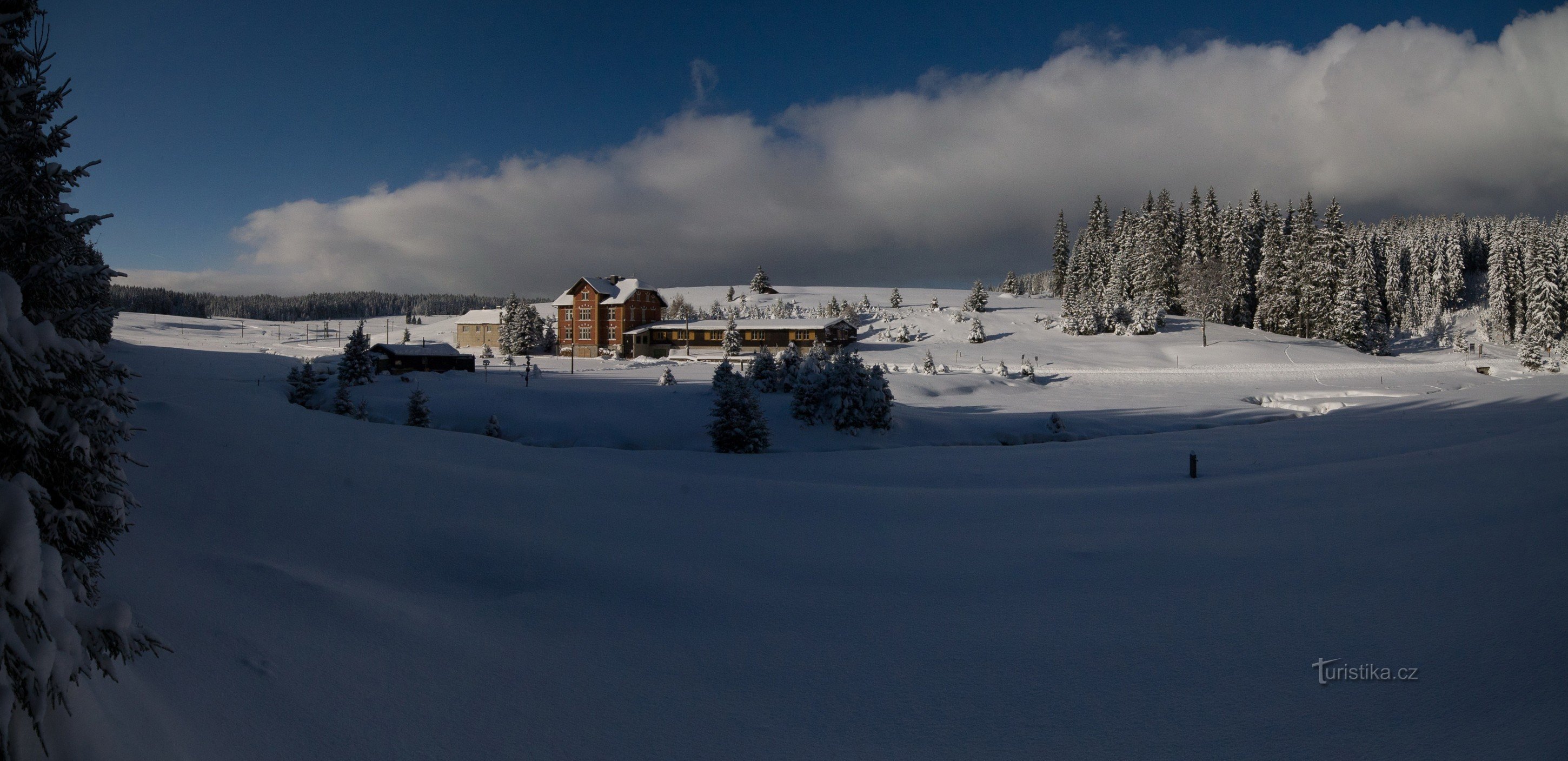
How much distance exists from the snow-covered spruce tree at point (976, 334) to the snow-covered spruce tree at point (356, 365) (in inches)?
2039

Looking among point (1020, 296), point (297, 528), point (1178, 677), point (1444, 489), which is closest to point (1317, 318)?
Answer: point (1020, 296)

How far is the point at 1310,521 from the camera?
10.5 m

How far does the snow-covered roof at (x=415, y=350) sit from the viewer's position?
54719mm

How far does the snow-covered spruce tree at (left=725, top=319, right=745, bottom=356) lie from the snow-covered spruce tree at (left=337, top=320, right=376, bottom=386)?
3201 centimetres

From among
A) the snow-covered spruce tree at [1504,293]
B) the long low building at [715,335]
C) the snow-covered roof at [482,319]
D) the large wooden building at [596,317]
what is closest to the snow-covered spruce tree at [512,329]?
the large wooden building at [596,317]

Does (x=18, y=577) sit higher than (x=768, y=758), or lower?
higher

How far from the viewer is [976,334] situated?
67.9 meters

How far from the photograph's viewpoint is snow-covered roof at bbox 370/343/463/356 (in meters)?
54.7

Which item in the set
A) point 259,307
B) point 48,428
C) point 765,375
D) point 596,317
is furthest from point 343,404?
point 259,307

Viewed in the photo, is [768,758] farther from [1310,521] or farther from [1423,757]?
[1310,521]

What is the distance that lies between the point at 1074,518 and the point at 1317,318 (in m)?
68.9

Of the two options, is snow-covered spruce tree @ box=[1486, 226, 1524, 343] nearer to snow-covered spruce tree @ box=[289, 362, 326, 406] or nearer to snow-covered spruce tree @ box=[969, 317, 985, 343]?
snow-covered spruce tree @ box=[969, 317, 985, 343]

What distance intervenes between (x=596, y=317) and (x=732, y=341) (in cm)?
1665

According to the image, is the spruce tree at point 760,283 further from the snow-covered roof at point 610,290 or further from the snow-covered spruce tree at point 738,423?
the snow-covered spruce tree at point 738,423
